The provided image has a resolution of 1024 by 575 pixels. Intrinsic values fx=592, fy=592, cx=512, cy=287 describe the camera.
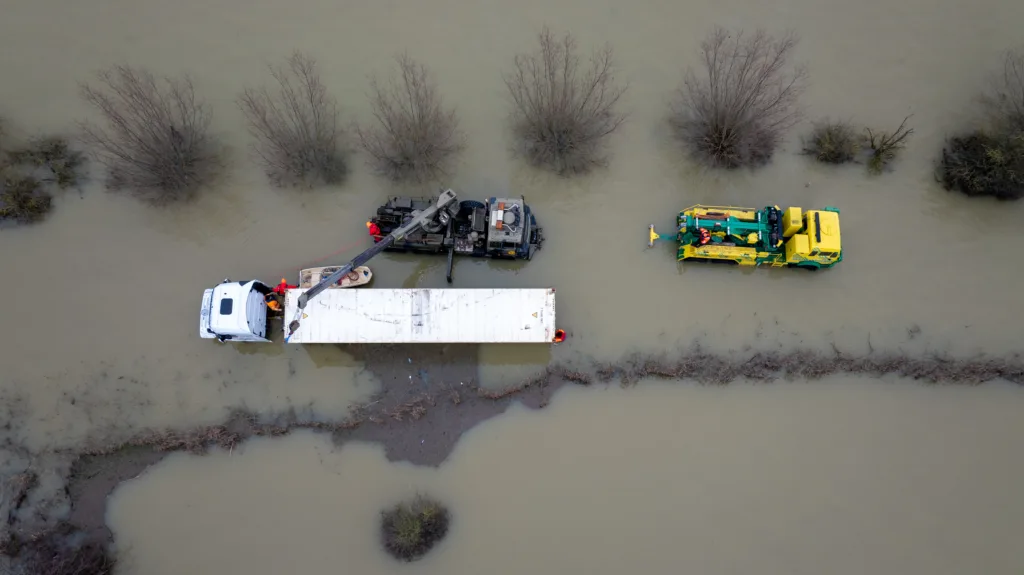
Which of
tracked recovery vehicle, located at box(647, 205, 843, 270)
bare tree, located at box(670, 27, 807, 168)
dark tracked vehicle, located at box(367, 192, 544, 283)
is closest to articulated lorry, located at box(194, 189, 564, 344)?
dark tracked vehicle, located at box(367, 192, 544, 283)

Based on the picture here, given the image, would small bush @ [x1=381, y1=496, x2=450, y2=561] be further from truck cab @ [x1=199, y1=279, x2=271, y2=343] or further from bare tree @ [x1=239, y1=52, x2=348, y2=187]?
bare tree @ [x1=239, y1=52, x2=348, y2=187]

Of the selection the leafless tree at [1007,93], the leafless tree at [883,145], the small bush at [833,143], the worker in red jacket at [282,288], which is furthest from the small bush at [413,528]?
the leafless tree at [1007,93]

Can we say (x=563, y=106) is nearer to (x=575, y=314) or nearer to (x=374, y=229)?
(x=575, y=314)

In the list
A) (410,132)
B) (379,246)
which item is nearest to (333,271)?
(379,246)

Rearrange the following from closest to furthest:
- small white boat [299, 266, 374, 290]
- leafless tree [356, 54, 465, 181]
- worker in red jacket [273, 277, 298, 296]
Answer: worker in red jacket [273, 277, 298, 296], small white boat [299, 266, 374, 290], leafless tree [356, 54, 465, 181]

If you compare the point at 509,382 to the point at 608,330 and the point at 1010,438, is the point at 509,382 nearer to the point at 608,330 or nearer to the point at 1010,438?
the point at 608,330

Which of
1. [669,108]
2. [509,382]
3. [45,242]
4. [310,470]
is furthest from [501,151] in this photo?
[45,242]
